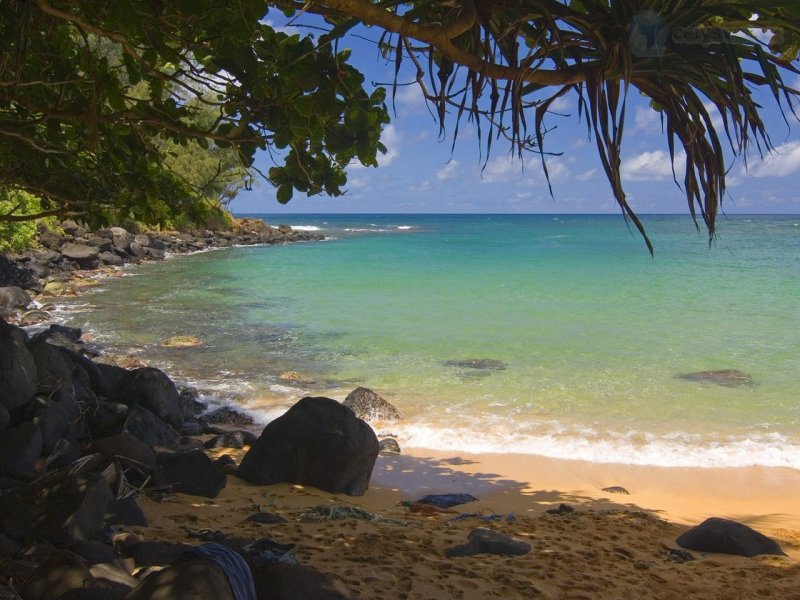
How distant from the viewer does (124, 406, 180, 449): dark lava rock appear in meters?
5.16

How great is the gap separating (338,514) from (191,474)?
38.4 inches

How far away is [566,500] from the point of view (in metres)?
5.48

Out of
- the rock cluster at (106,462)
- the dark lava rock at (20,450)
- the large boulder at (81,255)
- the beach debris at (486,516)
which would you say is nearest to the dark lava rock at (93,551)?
the rock cluster at (106,462)

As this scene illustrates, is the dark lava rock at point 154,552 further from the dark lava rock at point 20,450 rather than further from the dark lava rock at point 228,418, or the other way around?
the dark lava rock at point 228,418

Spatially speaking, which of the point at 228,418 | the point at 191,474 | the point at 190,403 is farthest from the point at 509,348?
the point at 191,474

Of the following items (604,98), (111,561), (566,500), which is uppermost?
(604,98)

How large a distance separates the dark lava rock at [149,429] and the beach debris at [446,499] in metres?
1.95

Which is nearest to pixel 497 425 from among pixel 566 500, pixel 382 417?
pixel 382 417

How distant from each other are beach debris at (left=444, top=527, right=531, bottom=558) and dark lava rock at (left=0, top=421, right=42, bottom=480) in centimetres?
225

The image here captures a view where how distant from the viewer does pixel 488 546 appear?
375 centimetres

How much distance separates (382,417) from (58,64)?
4.78 metres

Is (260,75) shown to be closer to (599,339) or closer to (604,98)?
(604,98)

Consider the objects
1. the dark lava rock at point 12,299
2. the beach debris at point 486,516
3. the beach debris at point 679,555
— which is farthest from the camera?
the dark lava rock at point 12,299

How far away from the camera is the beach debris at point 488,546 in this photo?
146 inches
